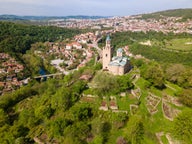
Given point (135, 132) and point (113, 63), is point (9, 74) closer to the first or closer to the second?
point (113, 63)

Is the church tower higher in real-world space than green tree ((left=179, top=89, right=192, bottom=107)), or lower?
higher

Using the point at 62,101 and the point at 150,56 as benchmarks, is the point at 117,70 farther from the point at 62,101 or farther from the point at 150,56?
the point at 150,56

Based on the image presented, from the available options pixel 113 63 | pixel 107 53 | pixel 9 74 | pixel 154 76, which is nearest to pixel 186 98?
pixel 154 76

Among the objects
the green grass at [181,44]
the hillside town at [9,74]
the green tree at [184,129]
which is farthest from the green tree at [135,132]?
the green grass at [181,44]

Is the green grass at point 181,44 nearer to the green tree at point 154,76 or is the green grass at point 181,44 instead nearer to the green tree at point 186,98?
the green tree at point 154,76

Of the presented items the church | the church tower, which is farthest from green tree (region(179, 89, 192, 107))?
the church tower

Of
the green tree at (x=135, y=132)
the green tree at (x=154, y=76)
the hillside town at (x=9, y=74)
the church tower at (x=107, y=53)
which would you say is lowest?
A: the hillside town at (x=9, y=74)

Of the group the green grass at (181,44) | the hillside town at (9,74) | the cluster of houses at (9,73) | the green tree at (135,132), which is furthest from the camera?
the green grass at (181,44)

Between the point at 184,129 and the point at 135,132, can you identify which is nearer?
the point at 184,129

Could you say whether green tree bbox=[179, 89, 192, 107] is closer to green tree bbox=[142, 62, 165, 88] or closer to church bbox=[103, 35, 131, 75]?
green tree bbox=[142, 62, 165, 88]
